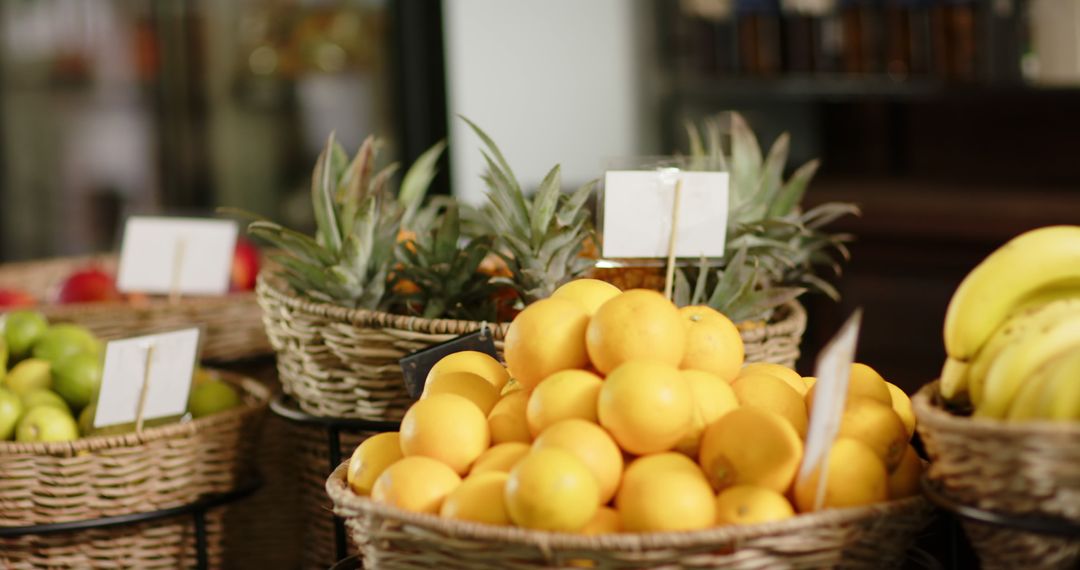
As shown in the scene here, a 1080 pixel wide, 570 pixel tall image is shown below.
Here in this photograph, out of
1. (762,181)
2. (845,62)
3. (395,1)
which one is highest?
(395,1)

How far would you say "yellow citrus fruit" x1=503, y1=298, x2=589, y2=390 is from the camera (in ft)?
3.54

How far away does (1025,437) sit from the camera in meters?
0.85

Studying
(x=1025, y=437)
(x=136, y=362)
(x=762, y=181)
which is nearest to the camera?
(x=1025, y=437)

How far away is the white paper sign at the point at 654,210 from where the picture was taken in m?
1.33

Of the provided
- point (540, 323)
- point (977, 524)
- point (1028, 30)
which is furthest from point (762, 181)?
point (1028, 30)

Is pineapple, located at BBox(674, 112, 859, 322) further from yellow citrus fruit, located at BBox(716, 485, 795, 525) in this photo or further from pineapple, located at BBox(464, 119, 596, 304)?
yellow citrus fruit, located at BBox(716, 485, 795, 525)

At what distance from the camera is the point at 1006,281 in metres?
1.03

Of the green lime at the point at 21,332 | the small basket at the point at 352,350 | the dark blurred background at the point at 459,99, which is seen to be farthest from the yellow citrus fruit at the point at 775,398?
the dark blurred background at the point at 459,99

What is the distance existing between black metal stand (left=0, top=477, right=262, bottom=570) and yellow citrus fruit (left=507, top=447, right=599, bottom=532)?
0.69 metres

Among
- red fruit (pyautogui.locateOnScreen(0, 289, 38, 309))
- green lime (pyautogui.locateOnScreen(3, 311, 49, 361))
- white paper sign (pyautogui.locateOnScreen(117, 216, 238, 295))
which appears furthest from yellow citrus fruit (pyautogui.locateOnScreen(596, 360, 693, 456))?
red fruit (pyautogui.locateOnScreen(0, 289, 38, 309))

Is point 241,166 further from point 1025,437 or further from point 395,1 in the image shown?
point 1025,437

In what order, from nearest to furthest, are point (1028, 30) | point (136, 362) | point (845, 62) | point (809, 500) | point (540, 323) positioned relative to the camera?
point (809, 500), point (540, 323), point (136, 362), point (1028, 30), point (845, 62)

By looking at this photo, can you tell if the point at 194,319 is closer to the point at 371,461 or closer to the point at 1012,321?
the point at 371,461

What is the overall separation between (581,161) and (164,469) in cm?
285
